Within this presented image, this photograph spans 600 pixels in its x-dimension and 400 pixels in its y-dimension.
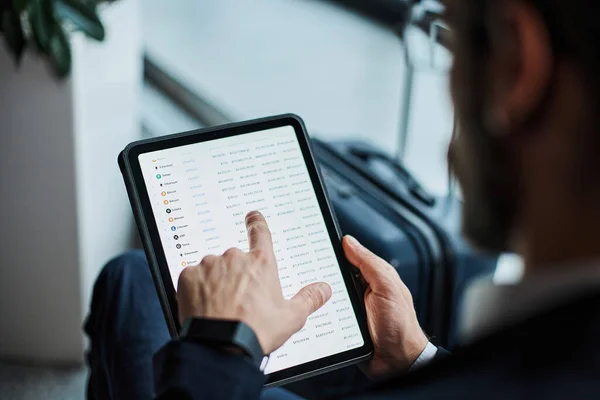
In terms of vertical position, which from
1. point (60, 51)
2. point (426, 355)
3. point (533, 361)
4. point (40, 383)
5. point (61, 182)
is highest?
point (60, 51)

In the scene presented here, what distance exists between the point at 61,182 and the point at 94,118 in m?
0.12

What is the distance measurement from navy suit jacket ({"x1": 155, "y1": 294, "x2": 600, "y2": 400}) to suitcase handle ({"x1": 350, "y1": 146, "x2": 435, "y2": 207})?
0.84 meters

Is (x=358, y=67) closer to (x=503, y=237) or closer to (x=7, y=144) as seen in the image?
(x=7, y=144)

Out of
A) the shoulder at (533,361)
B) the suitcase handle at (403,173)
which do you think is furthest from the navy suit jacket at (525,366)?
the suitcase handle at (403,173)

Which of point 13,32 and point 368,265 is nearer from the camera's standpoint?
point 368,265

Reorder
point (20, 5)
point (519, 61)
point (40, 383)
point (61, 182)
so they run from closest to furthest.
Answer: point (519, 61) < point (20, 5) < point (61, 182) < point (40, 383)

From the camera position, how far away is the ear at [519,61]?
44 cm

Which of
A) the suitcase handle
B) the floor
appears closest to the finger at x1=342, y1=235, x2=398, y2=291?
the suitcase handle

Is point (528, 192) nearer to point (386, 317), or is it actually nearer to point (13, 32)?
point (386, 317)

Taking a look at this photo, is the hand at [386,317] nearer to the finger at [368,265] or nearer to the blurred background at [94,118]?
the finger at [368,265]

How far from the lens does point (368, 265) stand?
2.71 feet

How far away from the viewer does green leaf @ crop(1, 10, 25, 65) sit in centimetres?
116

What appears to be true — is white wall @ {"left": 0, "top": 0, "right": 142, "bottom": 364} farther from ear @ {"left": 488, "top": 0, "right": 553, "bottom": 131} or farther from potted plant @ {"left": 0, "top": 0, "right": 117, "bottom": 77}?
ear @ {"left": 488, "top": 0, "right": 553, "bottom": 131}

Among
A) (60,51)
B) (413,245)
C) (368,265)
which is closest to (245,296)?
(368,265)
